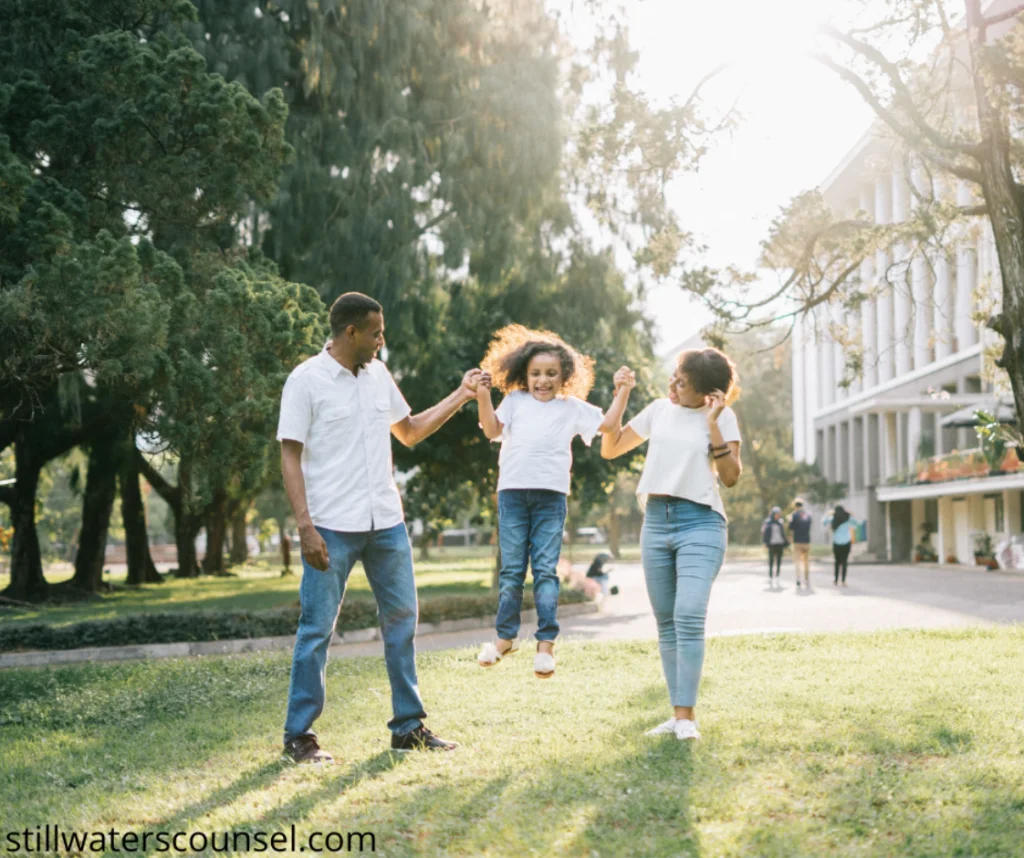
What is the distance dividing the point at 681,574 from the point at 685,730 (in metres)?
0.78

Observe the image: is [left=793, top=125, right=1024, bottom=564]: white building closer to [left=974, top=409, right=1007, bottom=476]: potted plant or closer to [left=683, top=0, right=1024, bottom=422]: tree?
[left=974, top=409, right=1007, bottom=476]: potted plant

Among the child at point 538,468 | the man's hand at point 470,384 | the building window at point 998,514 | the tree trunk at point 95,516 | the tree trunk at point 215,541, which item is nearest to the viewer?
the man's hand at point 470,384

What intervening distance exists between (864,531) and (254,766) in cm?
5888

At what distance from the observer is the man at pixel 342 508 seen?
5645 mm

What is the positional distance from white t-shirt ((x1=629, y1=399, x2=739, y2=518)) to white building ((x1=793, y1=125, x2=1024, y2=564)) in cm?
2070

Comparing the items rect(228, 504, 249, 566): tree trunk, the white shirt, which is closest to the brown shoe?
the white shirt

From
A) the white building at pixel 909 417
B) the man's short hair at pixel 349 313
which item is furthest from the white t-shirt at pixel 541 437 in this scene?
the white building at pixel 909 417

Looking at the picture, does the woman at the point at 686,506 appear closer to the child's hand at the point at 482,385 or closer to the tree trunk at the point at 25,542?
the child's hand at the point at 482,385

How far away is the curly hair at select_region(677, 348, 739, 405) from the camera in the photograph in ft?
19.9

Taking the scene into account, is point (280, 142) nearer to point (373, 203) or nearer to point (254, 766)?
point (373, 203)

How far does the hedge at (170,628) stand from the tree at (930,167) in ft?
22.6

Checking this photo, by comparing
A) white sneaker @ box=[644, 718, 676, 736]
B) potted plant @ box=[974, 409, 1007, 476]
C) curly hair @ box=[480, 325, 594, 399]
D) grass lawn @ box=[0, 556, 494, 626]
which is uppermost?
potted plant @ box=[974, 409, 1007, 476]

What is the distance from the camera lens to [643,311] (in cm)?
2362

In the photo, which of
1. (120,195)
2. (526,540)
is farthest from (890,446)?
(526,540)
